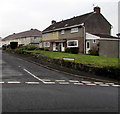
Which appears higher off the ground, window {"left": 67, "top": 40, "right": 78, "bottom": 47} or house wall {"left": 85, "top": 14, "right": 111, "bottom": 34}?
house wall {"left": 85, "top": 14, "right": 111, "bottom": 34}

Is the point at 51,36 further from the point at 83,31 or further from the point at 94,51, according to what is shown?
the point at 94,51

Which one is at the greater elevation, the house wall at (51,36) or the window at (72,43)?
the house wall at (51,36)

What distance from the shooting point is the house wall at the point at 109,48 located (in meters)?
27.4

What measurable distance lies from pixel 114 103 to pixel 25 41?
211 feet

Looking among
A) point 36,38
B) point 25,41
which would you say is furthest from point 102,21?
point 25,41

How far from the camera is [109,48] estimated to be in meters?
28.1

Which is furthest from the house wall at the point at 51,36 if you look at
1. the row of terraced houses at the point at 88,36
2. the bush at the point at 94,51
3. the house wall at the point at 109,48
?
the house wall at the point at 109,48

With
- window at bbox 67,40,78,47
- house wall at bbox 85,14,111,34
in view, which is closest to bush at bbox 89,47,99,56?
house wall at bbox 85,14,111,34

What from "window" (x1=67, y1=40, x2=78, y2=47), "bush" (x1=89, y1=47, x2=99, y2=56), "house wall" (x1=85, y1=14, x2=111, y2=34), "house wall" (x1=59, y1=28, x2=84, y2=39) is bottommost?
"bush" (x1=89, y1=47, x2=99, y2=56)

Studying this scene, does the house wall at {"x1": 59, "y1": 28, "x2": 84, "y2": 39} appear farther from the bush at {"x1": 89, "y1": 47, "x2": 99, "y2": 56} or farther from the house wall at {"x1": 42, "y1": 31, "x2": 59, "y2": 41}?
the bush at {"x1": 89, "y1": 47, "x2": 99, "y2": 56}

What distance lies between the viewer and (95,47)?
2889 cm

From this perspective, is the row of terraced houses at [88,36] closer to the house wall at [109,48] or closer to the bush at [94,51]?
the house wall at [109,48]

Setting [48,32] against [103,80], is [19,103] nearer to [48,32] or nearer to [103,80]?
[103,80]

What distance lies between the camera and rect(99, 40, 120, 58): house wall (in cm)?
2736
